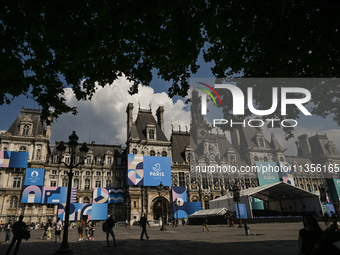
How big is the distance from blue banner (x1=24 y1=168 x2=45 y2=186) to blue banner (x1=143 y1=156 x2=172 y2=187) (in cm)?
1812

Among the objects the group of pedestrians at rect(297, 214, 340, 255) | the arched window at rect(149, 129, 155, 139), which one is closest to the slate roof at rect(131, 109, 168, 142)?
the arched window at rect(149, 129, 155, 139)

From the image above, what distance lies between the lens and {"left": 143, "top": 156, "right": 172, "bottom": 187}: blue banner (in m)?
43.4

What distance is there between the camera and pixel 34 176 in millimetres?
40719

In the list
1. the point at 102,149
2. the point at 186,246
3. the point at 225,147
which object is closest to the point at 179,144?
the point at 225,147

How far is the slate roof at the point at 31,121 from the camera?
1779 inches

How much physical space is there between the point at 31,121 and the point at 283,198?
4802cm

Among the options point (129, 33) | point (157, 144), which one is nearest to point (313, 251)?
point (129, 33)

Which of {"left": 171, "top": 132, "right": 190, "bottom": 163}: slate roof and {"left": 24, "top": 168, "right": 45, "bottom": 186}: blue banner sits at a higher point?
{"left": 171, "top": 132, "right": 190, "bottom": 163}: slate roof

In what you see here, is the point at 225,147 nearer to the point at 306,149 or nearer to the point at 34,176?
the point at 306,149

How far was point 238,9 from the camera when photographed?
6.80 metres

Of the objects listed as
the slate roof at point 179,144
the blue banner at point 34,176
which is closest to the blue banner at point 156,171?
the slate roof at point 179,144

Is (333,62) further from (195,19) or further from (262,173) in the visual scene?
(262,173)

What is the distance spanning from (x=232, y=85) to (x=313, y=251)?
857cm

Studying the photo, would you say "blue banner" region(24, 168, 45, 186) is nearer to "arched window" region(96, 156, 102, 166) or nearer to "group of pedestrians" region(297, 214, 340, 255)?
"arched window" region(96, 156, 102, 166)
